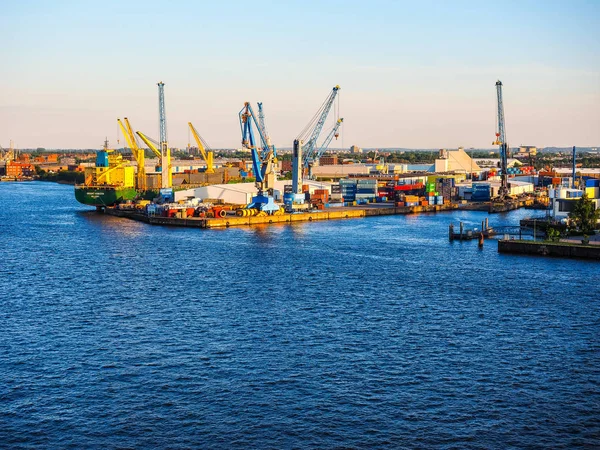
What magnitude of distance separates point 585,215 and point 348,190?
2502 cm

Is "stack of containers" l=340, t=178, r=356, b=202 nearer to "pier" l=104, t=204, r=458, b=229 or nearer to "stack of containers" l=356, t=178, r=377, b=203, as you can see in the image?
"stack of containers" l=356, t=178, r=377, b=203

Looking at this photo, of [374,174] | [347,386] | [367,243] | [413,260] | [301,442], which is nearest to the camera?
[301,442]

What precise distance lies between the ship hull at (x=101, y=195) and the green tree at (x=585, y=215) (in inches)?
1136

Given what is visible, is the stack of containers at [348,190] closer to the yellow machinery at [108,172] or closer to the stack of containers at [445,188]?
the stack of containers at [445,188]

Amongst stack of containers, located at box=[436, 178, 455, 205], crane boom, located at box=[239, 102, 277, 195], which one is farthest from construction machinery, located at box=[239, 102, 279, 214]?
stack of containers, located at box=[436, 178, 455, 205]

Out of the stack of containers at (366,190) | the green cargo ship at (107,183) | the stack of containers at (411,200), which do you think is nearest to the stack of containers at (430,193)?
the stack of containers at (411,200)

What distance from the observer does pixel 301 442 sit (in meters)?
11.6

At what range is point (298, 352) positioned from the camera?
15727 mm

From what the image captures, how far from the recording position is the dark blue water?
12.0 meters

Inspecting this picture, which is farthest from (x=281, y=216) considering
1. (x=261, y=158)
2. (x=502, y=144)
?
(x=502, y=144)

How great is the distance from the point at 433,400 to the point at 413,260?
1513 cm

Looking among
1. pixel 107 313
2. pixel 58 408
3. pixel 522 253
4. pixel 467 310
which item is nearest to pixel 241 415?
pixel 58 408

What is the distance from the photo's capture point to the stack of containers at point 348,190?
5434 centimetres

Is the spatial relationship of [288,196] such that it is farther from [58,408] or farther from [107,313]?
[58,408]
